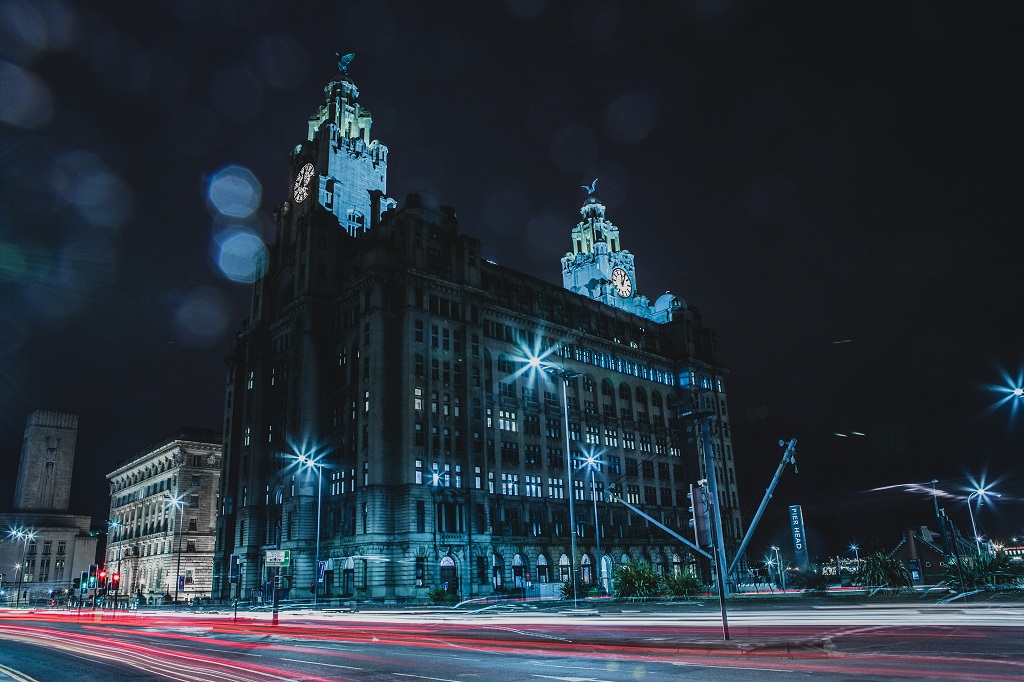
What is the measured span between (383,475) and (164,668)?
54.7 m

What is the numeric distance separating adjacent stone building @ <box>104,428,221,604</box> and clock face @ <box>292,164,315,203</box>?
5325 centimetres

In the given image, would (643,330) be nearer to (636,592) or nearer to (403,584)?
(403,584)

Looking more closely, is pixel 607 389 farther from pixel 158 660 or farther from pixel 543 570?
pixel 158 660

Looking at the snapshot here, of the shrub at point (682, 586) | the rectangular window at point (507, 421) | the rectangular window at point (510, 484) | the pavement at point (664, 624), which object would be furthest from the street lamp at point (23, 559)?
the shrub at point (682, 586)

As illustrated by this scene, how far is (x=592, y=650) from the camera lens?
70.4ft

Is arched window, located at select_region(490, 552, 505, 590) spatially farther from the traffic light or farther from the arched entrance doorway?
the traffic light

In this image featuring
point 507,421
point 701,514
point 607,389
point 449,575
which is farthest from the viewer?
point 607,389

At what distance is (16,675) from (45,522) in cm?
17743

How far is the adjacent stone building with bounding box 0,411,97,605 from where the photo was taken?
158 metres

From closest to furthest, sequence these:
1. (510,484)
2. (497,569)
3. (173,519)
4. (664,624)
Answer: (664,624)
(497,569)
(510,484)
(173,519)

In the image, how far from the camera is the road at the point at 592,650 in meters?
16.0

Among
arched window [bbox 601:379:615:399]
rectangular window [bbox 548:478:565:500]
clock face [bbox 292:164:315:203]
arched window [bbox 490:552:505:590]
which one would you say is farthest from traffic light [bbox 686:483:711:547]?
clock face [bbox 292:164:315:203]

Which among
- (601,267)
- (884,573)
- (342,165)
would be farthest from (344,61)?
(884,573)

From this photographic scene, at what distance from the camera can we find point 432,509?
245ft
